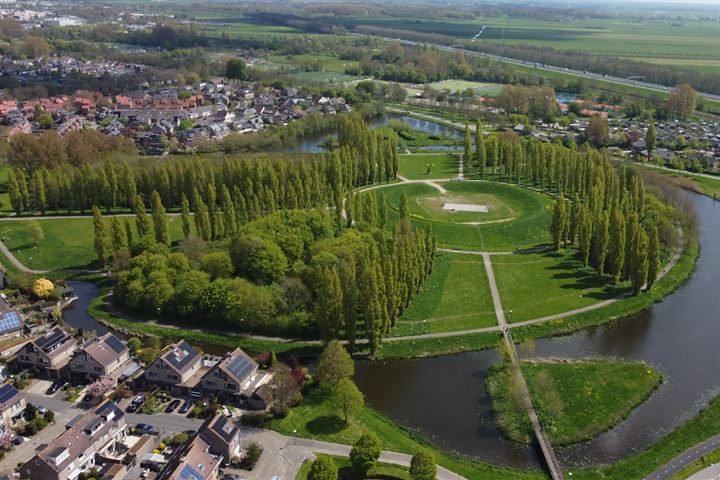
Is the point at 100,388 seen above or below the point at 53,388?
above

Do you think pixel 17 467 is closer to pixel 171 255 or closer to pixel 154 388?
pixel 154 388

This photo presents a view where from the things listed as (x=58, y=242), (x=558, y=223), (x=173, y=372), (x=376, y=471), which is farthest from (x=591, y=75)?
(x=376, y=471)

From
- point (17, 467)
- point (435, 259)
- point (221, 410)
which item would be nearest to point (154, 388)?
point (221, 410)

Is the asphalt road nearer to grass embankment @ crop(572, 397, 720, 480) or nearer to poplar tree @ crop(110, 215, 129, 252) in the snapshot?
grass embankment @ crop(572, 397, 720, 480)

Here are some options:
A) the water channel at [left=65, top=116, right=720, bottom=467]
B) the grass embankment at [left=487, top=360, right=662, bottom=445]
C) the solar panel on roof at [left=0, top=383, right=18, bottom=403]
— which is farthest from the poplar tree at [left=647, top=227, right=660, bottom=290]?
the solar panel on roof at [left=0, top=383, right=18, bottom=403]

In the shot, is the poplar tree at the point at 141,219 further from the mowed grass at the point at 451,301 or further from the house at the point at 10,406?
the mowed grass at the point at 451,301

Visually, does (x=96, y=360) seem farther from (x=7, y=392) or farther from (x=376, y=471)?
(x=376, y=471)

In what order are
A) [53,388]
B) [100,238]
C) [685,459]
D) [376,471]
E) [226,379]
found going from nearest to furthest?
[376,471]
[685,459]
[226,379]
[53,388]
[100,238]
